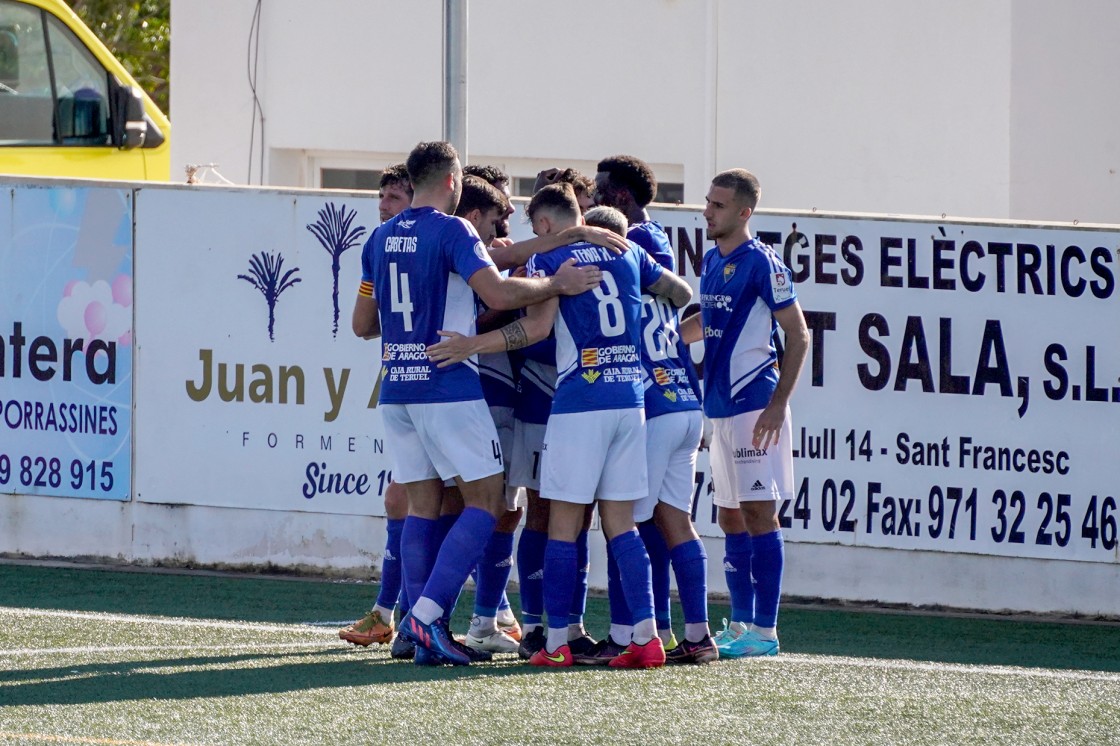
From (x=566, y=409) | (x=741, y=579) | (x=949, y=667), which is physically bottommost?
(x=949, y=667)

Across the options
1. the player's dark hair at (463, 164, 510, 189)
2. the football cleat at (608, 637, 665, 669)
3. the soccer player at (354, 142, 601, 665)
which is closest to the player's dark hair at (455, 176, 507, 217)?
the player's dark hair at (463, 164, 510, 189)

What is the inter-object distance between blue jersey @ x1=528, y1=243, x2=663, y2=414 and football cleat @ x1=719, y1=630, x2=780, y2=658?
1124 millimetres

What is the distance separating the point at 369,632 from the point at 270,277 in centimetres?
276

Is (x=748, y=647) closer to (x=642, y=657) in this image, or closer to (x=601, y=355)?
(x=642, y=657)

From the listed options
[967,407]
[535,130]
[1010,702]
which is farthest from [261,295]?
[535,130]

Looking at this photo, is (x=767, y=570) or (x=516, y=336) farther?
(x=767, y=570)

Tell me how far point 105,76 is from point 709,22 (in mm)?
4998

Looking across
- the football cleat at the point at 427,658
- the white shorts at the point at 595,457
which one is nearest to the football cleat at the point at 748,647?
the white shorts at the point at 595,457

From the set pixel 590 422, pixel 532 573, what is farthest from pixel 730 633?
pixel 590 422

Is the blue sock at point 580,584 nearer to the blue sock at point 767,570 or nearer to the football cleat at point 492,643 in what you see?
the football cleat at point 492,643

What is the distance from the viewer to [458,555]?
618 cm

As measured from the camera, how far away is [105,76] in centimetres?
1336

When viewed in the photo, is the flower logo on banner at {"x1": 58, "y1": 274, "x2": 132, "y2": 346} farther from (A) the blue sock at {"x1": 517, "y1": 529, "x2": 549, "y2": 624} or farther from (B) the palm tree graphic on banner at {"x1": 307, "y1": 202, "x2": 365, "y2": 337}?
(A) the blue sock at {"x1": 517, "y1": 529, "x2": 549, "y2": 624}

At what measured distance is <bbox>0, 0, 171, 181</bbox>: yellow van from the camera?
1270 centimetres
